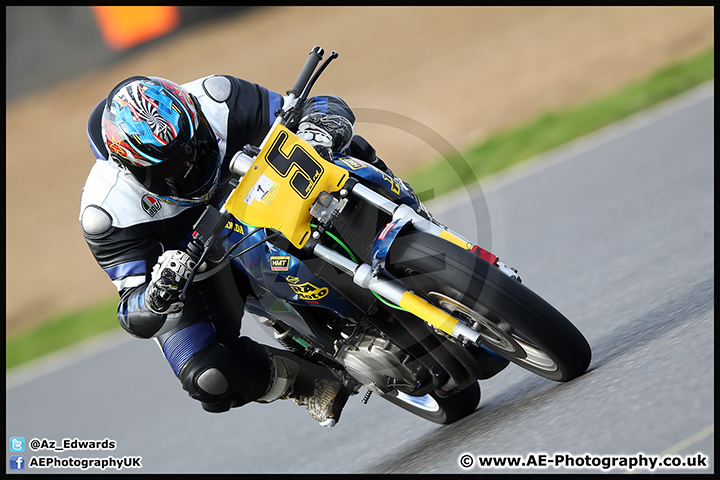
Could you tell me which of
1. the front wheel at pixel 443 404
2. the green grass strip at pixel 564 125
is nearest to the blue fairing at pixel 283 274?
the front wheel at pixel 443 404

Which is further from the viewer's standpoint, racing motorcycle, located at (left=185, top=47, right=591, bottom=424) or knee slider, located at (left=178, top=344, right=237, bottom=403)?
knee slider, located at (left=178, top=344, right=237, bottom=403)

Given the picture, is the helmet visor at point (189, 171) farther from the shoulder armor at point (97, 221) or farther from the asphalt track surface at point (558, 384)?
the asphalt track surface at point (558, 384)

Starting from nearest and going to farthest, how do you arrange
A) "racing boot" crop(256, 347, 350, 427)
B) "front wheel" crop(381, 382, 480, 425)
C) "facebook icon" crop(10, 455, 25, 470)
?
"racing boot" crop(256, 347, 350, 427), "front wheel" crop(381, 382, 480, 425), "facebook icon" crop(10, 455, 25, 470)

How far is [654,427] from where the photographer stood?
7.86ft

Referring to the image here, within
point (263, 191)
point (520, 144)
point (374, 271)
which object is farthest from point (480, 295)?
point (520, 144)

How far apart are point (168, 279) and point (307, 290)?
0.57 metres

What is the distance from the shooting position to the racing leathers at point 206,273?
3477 millimetres

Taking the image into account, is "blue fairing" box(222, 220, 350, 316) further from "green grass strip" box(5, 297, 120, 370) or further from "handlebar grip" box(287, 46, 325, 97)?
"green grass strip" box(5, 297, 120, 370)

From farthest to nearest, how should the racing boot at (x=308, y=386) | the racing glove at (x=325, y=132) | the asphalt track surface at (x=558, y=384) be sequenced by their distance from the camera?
the racing boot at (x=308, y=386)
the racing glove at (x=325, y=132)
the asphalt track surface at (x=558, y=384)

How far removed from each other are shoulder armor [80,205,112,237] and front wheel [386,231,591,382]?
131cm

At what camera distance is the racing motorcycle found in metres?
2.88

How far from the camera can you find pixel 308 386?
3945mm

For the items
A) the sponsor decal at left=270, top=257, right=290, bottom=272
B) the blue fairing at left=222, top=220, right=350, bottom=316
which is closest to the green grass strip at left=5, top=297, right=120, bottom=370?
the blue fairing at left=222, top=220, right=350, bottom=316

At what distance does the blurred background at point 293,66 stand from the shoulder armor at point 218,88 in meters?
2.83
